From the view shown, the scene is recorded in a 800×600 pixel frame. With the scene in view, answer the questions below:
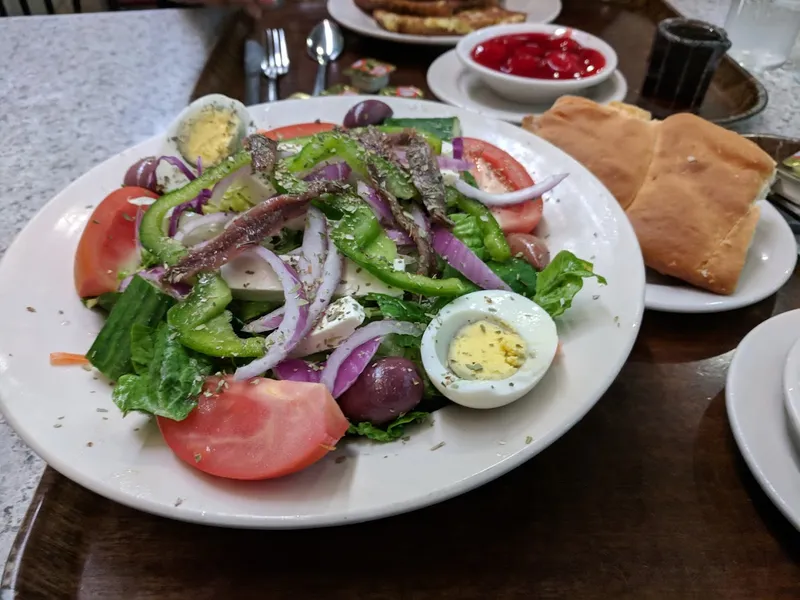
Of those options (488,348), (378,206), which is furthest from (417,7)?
(488,348)

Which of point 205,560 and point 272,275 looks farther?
point 272,275

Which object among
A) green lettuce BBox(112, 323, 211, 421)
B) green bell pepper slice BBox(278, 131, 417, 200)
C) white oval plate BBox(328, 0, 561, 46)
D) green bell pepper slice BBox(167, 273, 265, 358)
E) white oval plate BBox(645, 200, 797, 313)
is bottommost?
white oval plate BBox(645, 200, 797, 313)

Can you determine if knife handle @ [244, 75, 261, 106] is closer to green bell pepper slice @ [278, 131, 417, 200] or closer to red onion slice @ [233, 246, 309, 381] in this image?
green bell pepper slice @ [278, 131, 417, 200]

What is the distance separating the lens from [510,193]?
1.43 metres

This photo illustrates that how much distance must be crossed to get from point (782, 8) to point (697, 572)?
8.27ft

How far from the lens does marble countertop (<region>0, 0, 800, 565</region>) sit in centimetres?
203

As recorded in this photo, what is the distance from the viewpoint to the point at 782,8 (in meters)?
2.49

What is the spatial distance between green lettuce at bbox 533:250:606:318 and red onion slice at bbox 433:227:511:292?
8 cm

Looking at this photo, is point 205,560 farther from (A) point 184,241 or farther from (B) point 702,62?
(B) point 702,62

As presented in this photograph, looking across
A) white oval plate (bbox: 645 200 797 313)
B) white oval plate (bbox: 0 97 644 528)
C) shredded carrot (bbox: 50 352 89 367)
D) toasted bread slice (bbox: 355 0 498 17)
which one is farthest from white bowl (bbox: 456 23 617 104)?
shredded carrot (bbox: 50 352 89 367)

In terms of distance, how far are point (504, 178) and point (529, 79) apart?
0.90 m

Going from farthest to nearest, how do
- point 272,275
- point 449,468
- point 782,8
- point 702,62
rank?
point 782,8, point 702,62, point 272,275, point 449,468

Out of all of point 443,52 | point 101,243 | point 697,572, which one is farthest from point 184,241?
point 443,52

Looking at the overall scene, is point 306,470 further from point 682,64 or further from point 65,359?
point 682,64
